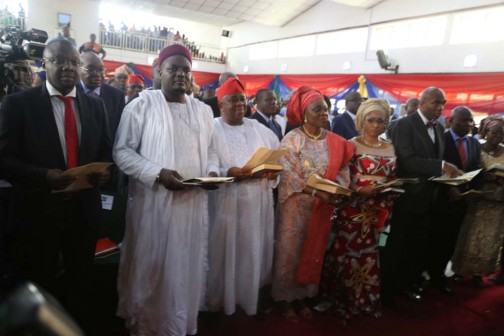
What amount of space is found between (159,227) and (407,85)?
30.6ft

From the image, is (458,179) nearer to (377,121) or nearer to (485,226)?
(377,121)

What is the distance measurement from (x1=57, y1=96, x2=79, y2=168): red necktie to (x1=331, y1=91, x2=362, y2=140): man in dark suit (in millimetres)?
3260

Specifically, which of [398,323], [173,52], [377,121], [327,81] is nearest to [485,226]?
[398,323]

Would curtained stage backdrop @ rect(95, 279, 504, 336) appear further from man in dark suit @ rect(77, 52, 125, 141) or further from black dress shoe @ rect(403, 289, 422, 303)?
man in dark suit @ rect(77, 52, 125, 141)

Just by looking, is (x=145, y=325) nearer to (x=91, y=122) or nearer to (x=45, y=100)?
(x=91, y=122)

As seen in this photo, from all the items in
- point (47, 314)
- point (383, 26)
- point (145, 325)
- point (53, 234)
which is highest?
point (383, 26)

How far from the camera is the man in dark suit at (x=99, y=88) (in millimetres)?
3199

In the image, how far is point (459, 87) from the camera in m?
8.60

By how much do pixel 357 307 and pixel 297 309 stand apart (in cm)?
49

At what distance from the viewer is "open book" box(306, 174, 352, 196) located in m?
2.40

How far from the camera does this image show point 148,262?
222 cm

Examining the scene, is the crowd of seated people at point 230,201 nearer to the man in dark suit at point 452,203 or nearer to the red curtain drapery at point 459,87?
the man in dark suit at point 452,203

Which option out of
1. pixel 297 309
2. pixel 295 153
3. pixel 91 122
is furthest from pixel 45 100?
pixel 297 309

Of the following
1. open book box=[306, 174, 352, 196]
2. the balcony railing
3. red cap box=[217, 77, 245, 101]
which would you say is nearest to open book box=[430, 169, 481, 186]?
open book box=[306, 174, 352, 196]
